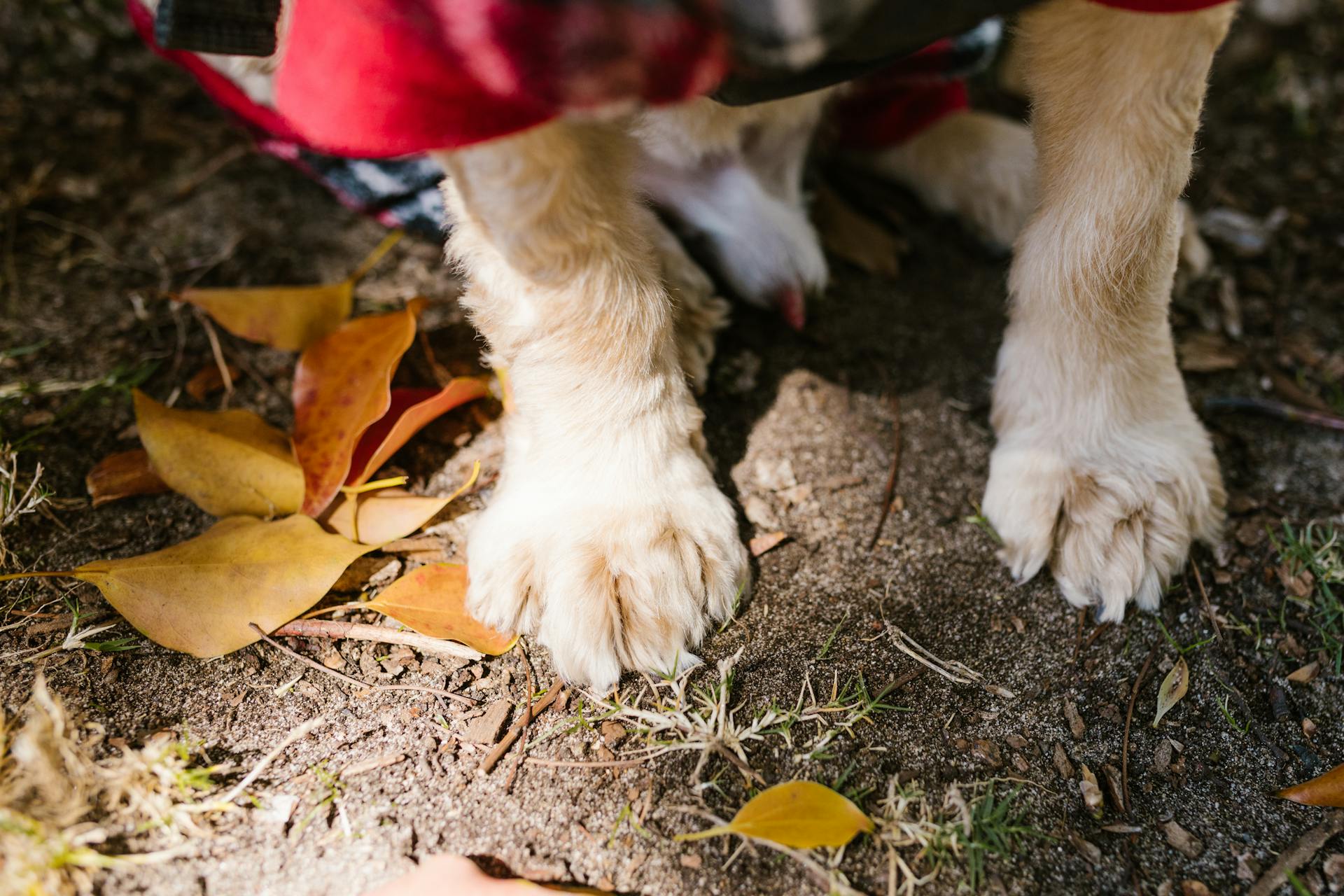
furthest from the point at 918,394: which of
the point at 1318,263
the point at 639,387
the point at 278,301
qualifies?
the point at 278,301

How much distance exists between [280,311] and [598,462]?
652mm

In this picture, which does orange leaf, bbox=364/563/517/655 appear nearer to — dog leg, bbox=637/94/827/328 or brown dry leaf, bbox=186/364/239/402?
brown dry leaf, bbox=186/364/239/402

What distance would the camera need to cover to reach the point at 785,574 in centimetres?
126

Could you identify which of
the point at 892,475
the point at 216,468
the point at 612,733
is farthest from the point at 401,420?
the point at 892,475

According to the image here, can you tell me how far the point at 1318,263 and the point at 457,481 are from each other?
163 cm

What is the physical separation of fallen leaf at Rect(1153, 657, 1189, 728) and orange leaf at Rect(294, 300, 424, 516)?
3.54 ft

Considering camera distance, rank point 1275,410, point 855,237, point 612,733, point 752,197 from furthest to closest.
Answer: point 855,237, point 752,197, point 1275,410, point 612,733

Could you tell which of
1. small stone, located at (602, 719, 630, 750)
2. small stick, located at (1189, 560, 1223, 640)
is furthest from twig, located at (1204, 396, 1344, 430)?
small stone, located at (602, 719, 630, 750)

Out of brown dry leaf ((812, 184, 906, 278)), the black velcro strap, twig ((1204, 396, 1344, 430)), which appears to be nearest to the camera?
the black velcro strap

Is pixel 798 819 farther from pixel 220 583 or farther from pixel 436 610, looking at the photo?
pixel 220 583

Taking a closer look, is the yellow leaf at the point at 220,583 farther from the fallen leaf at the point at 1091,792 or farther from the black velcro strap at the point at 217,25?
the fallen leaf at the point at 1091,792

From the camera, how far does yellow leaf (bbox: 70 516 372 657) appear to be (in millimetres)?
1127

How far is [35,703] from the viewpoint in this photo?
1.03m

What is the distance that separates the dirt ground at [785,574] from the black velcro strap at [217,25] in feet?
1.74
